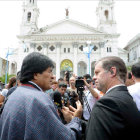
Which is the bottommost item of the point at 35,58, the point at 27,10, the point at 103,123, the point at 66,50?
the point at 103,123

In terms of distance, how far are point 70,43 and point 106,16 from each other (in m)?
11.8

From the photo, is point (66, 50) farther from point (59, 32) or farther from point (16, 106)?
point (16, 106)

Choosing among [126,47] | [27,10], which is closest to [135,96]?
[27,10]

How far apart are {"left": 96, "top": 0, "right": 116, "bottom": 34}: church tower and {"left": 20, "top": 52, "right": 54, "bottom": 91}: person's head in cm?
3102

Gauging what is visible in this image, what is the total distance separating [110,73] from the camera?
154 cm

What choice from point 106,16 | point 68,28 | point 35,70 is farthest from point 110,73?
point 106,16

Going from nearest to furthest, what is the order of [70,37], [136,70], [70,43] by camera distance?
[136,70] → [70,37] → [70,43]

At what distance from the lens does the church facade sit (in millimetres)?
29188

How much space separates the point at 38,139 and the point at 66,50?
29.2m

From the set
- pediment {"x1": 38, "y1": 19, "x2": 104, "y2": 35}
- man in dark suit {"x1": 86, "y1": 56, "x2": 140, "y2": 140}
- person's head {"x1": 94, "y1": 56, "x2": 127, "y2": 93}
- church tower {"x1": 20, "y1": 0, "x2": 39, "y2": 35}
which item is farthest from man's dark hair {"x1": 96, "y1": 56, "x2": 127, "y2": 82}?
church tower {"x1": 20, "y1": 0, "x2": 39, "y2": 35}

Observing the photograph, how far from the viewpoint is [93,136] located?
1056 millimetres

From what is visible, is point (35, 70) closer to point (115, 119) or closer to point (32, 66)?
point (32, 66)

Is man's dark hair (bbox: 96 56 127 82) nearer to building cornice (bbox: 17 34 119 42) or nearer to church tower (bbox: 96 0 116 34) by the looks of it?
building cornice (bbox: 17 34 119 42)

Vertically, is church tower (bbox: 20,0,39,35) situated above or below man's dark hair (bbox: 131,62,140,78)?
above
